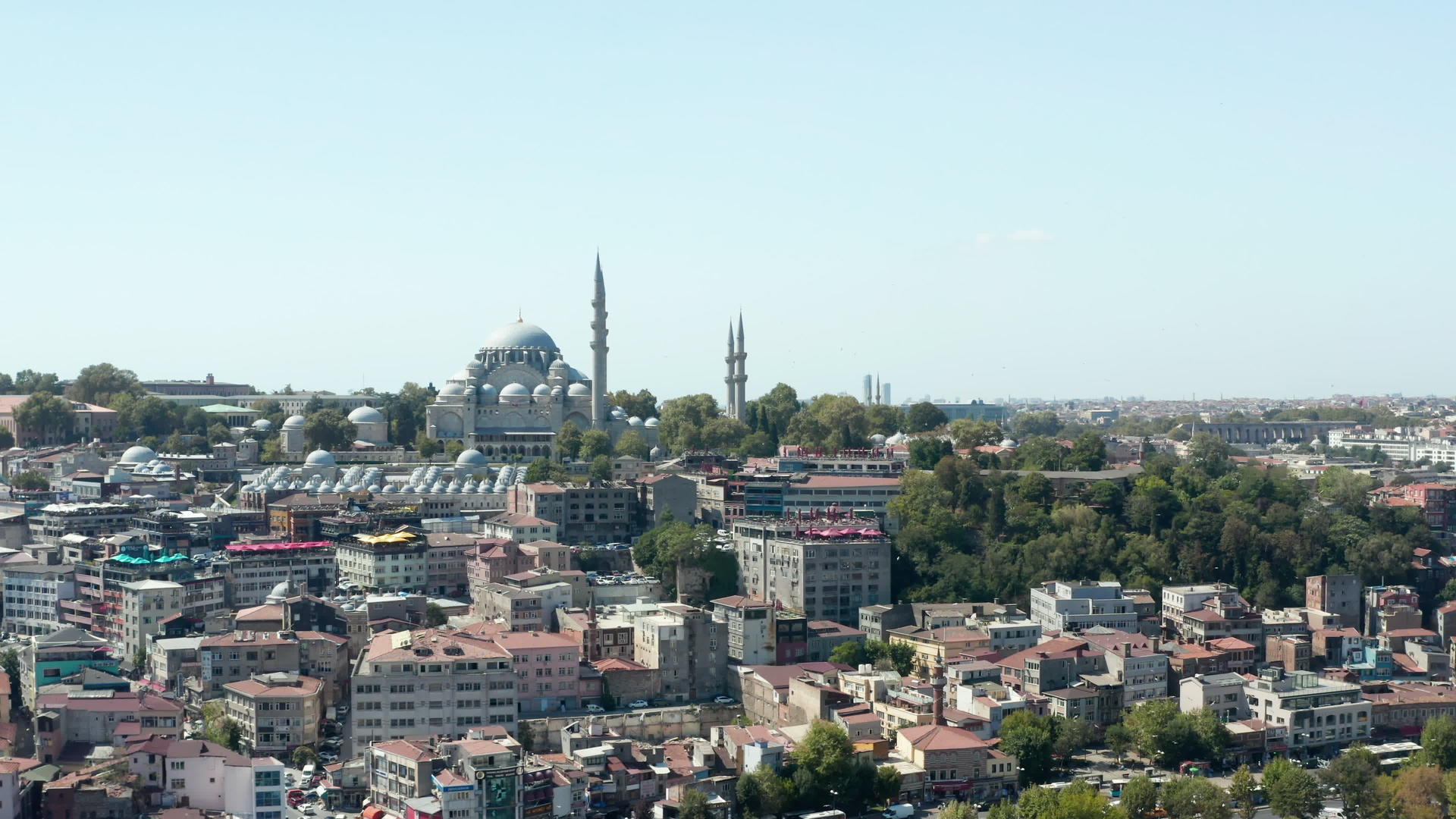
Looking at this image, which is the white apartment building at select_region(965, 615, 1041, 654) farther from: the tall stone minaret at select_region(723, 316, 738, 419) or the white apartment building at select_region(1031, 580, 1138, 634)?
the tall stone minaret at select_region(723, 316, 738, 419)

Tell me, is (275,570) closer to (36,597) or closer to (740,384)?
(36,597)

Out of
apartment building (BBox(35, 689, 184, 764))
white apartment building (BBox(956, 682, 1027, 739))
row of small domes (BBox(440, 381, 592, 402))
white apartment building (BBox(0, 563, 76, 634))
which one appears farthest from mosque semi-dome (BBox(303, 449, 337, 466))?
white apartment building (BBox(956, 682, 1027, 739))

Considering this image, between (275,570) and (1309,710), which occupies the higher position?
(275,570)

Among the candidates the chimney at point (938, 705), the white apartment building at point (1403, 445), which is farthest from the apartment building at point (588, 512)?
the white apartment building at point (1403, 445)

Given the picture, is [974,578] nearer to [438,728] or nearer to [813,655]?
[813,655]

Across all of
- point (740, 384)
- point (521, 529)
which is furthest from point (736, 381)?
point (521, 529)
